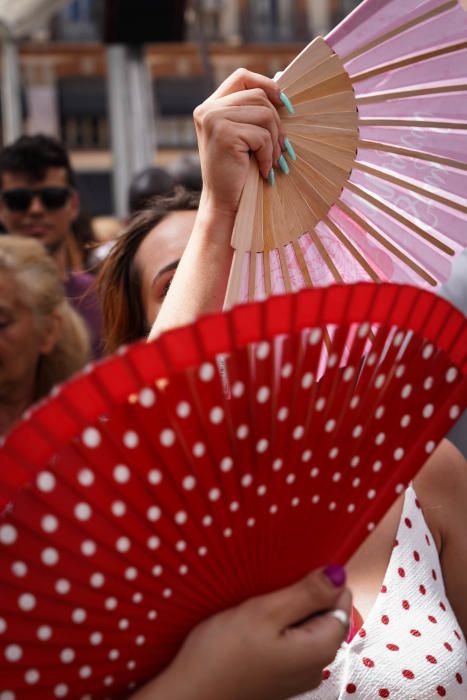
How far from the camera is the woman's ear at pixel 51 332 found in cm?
210

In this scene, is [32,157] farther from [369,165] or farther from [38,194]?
[369,165]

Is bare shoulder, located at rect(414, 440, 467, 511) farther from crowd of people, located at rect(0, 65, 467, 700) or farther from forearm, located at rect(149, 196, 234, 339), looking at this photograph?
forearm, located at rect(149, 196, 234, 339)

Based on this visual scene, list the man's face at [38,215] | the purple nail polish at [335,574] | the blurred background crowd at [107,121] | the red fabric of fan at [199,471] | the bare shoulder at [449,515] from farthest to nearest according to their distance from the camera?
1. the man's face at [38,215]
2. the blurred background crowd at [107,121]
3. the bare shoulder at [449,515]
4. the purple nail polish at [335,574]
5. the red fabric of fan at [199,471]

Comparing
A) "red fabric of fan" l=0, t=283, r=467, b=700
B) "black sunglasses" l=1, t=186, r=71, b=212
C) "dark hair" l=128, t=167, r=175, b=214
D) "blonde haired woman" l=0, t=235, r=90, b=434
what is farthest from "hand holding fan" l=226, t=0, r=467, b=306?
"black sunglasses" l=1, t=186, r=71, b=212

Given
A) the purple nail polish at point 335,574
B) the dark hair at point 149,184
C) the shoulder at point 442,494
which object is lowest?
the shoulder at point 442,494

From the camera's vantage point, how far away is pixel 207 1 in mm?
17797

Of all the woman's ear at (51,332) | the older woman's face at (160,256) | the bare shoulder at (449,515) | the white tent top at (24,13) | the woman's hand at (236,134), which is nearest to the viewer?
the woman's hand at (236,134)

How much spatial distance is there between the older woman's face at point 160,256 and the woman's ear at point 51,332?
589 mm

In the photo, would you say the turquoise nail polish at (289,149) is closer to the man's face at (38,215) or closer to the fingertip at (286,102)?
the fingertip at (286,102)

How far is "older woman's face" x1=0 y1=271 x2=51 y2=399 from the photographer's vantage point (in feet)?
6.54

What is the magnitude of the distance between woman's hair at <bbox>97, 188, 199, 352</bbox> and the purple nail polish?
82 centimetres

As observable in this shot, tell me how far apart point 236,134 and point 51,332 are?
4.06ft

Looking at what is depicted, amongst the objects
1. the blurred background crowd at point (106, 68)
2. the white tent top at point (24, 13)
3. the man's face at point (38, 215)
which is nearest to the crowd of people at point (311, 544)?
the man's face at point (38, 215)

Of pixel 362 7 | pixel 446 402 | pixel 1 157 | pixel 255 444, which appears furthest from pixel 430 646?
pixel 1 157
